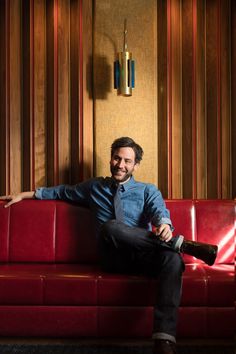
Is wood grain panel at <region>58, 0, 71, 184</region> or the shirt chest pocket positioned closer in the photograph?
the shirt chest pocket

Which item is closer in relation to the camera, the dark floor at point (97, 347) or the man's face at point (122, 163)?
the dark floor at point (97, 347)

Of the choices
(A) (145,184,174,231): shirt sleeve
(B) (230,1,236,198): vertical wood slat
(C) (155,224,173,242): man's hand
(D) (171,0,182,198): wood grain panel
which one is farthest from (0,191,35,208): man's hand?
(B) (230,1,236,198): vertical wood slat

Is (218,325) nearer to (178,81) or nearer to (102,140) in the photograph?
(102,140)

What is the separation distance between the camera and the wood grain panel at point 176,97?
339 centimetres

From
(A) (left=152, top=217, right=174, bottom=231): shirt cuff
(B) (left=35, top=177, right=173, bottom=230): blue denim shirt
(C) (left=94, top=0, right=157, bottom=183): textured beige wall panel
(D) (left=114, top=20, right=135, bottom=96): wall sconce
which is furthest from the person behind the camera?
(C) (left=94, top=0, right=157, bottom=183): textured beige wall panel

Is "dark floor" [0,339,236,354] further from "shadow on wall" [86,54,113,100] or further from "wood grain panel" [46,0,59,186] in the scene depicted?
"shadow on wall" [86,54,113,100]

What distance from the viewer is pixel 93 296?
231 centimetres

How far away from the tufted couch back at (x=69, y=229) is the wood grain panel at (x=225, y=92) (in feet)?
1.80

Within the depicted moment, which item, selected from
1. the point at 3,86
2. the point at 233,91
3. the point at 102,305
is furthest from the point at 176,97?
the point at 102,305

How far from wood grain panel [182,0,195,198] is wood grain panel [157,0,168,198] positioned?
15 centimetres

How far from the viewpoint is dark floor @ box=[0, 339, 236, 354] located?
7.39 ft

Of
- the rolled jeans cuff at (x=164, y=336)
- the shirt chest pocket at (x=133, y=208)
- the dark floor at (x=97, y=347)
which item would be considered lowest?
the dark floor at (x=97, y=347)

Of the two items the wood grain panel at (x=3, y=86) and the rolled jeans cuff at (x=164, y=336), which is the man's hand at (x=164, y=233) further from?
the wood grain panel at (x=3, y=86)

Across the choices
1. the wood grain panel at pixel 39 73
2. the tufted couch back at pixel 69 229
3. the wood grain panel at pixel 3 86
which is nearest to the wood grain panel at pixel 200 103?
the tufted couch back at pixel 69 229
